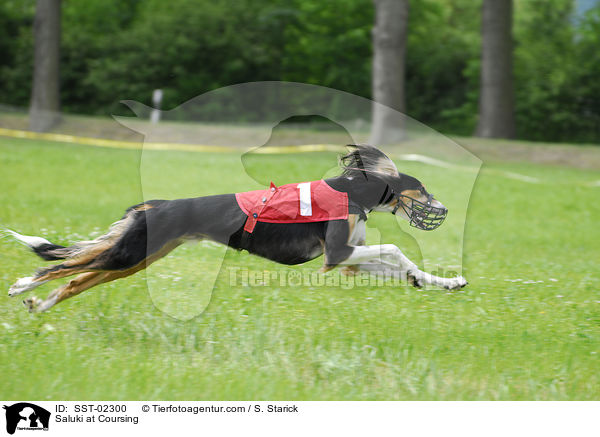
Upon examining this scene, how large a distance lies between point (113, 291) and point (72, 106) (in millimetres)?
25878

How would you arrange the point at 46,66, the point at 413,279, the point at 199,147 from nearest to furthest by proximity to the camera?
the point at 413,279, the point at 199,147, the point at 46,66

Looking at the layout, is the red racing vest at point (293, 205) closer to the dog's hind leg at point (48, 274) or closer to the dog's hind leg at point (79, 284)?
the dog's hind leg at point (79, 284)

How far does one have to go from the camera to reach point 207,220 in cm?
542

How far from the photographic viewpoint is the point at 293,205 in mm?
5504

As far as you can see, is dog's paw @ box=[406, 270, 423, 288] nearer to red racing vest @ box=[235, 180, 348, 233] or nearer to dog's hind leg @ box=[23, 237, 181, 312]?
red racing vest @ box=[235, 180, 348, 233]

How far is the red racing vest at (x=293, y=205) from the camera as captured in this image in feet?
17.9

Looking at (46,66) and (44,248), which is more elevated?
(46,66)

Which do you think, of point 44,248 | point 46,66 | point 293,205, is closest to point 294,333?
point 293,205

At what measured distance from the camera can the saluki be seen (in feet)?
17.7

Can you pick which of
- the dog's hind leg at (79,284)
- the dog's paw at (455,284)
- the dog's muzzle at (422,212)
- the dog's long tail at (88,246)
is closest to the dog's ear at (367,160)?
the dog's muzzle at (422,212)

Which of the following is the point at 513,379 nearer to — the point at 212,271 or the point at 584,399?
the point at 584,399

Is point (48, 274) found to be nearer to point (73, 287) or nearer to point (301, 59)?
point (73, 287)
